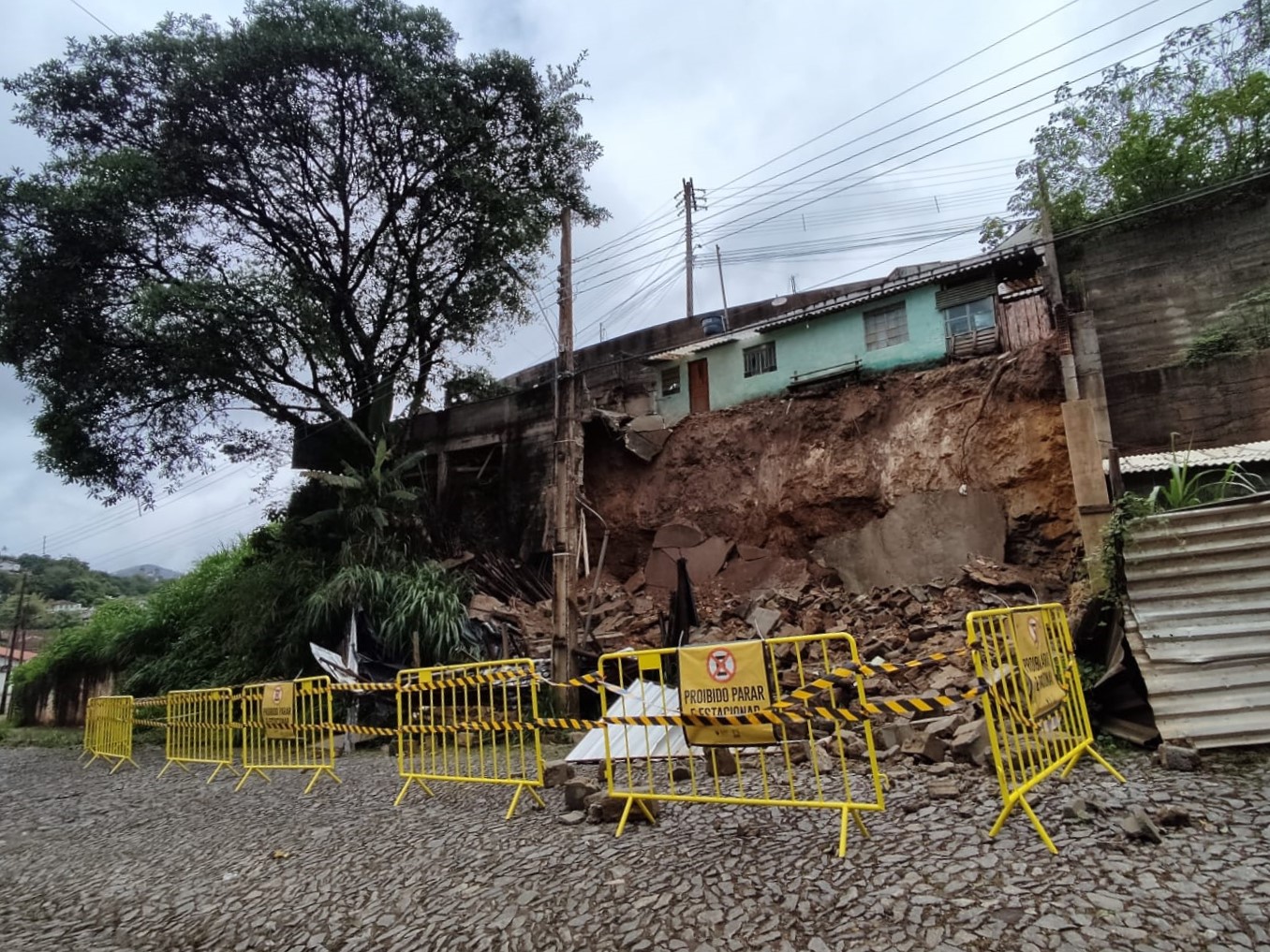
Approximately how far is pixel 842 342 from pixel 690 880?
1388cm

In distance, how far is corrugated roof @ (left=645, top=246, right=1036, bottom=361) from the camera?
47.1ft

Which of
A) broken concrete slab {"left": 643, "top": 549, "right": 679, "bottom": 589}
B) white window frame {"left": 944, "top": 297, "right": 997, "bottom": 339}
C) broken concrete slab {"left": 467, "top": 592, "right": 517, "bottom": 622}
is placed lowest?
broken concrete slab {"left": 467, "top": 592, "right": 517, "bottom": 622}

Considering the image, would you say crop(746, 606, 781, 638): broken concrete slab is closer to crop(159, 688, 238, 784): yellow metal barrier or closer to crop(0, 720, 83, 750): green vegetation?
crop(159, 688, 238, 784): yellow metal barrier

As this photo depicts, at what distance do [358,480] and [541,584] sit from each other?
15.2 ft

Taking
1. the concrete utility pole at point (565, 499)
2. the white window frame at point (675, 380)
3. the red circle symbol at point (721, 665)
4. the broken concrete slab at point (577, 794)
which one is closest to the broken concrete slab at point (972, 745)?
the red circle symbol at point (721, 665)

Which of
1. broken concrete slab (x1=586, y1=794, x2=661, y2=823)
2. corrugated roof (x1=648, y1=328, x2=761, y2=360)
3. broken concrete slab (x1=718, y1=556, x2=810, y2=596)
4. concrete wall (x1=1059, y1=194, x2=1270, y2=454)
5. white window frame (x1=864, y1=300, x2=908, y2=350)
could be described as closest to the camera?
broken concrete slab (x1=586, y1=794, x2=661, y2=823)

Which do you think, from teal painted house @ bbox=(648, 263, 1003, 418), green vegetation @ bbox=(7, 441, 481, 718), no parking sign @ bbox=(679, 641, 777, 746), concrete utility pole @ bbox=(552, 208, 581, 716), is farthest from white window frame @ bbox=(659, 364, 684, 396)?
no parking sign @ bbox=(679, 641, 777, 746)

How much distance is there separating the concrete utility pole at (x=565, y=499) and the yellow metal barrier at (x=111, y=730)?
22.4ft

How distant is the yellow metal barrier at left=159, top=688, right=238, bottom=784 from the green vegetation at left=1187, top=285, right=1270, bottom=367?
52.9 ft

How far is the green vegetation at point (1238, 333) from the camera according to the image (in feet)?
40.3

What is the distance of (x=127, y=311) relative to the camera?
15547mm

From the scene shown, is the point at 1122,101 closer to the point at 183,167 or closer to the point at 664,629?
the point at 664,629

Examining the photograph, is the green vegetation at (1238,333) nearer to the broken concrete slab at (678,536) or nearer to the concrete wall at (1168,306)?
the concrete wall at (1168,306)

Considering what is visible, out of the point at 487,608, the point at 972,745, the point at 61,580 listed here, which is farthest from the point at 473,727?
the point at 61,580
